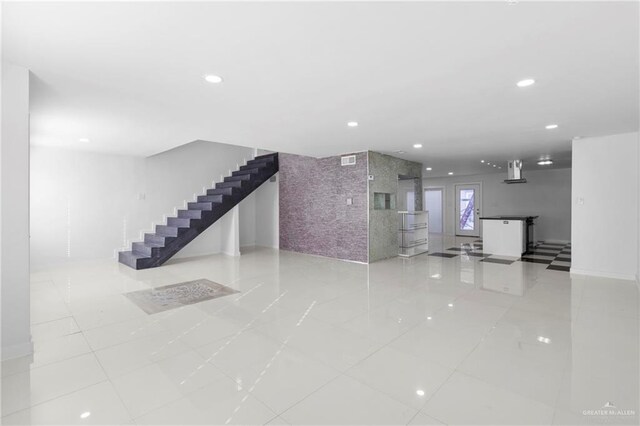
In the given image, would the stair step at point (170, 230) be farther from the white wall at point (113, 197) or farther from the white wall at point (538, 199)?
the white wall at point (538, 199)

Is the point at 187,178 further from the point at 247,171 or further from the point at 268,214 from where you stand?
the point at 268,214

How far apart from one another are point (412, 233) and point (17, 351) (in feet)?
24.4

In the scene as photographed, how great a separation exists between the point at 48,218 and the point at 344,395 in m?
7.10

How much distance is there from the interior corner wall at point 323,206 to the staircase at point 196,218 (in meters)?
0.88

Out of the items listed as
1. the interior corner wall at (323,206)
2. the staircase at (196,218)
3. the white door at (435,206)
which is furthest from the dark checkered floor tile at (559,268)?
the staircase at (196,218)

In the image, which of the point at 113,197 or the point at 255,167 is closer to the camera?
the point at 113,197

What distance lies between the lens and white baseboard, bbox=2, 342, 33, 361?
2.49 meters

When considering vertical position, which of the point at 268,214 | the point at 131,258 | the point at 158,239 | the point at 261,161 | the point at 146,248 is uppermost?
the point at 261,161

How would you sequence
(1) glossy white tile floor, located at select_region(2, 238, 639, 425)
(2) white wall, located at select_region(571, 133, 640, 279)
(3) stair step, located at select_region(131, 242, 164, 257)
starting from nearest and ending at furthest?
1. (1) glossy white tile floor, located at select_region(2, 238, 639, 425)
2. (2) white wall, located at select_region(571, 133, 640, 279)
3. (3) stair step, located at select_region(131, 242, 164, 257)

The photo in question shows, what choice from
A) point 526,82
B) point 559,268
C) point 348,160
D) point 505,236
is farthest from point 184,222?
point 559,268

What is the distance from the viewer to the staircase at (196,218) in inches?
249

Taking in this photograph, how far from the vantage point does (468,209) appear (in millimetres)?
11828

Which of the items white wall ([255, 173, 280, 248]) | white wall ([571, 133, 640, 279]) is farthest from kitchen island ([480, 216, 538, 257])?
white wall ([255, 173, 280, 248])

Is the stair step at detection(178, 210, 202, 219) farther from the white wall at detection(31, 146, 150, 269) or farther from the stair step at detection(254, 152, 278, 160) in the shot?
the stair step at detection(254, 152, 278, 160)
